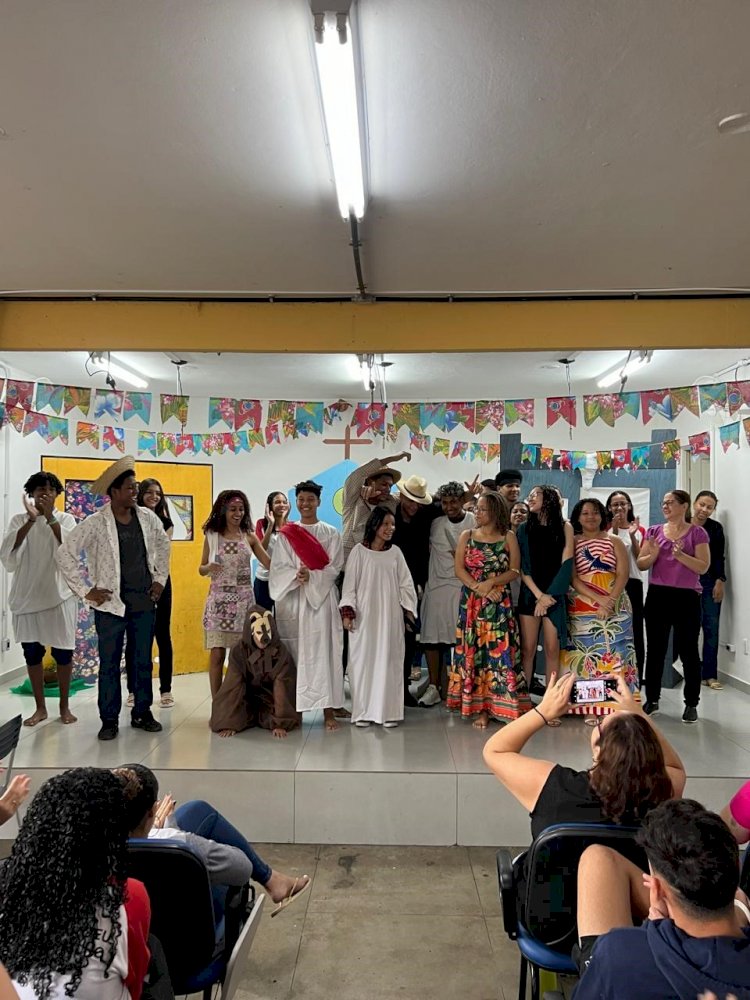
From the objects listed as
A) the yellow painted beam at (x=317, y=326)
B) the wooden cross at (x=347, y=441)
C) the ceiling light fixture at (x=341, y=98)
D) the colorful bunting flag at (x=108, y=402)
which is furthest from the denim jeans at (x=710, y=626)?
the colorful bunting flag at (x=108, y=402)

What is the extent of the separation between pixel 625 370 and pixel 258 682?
3548 mm

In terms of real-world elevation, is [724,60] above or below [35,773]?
above

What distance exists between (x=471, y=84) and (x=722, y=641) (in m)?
5.19

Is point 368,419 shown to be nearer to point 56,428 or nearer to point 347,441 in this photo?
point 347,441

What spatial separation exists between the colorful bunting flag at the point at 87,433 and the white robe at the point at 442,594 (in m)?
3.34

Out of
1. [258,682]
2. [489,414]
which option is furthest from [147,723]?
[489,414]

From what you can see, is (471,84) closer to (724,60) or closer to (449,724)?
(724,60)

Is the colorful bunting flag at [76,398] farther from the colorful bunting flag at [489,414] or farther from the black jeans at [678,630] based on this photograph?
the black jeans at [678,630]

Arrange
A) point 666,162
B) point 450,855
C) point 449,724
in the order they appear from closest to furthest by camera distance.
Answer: point 666,162 → point 450,855 → point 449,724

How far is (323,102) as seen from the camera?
223 centimetres

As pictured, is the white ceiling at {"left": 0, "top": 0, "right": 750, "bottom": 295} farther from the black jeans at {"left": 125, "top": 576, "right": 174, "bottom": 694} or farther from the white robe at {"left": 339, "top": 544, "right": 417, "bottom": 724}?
the black jeans at {"left": 125, "top": 576, "right": 174, "bottom": 694}

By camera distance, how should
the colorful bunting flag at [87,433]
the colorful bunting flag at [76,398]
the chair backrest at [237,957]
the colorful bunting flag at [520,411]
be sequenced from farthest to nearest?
the colorful bunting flag at [520,411]
the colorful bunting flag at [87,433]
the colorful bunting flag at [76,398]
the chair backrest at [237,957]

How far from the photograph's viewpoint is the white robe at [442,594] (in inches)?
189

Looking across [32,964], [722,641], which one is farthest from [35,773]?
[722,641]
